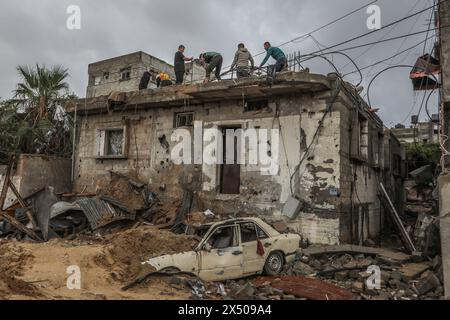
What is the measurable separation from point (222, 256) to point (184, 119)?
6452 mm

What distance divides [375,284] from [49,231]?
9.31 meters

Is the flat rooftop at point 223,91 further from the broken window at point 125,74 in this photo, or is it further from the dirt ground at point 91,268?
the broken window at point 125,74

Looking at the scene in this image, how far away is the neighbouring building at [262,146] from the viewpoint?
9.98m

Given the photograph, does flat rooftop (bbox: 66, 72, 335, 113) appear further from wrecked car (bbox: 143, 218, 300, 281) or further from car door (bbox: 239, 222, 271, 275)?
car door (bbox: 239, 222, 271, 275)

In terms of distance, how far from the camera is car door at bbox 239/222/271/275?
24.6 ft

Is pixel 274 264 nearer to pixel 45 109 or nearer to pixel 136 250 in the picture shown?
pixel 136 250

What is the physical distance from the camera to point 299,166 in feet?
33.9

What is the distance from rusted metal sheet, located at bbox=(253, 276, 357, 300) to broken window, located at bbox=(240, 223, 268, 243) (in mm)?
902

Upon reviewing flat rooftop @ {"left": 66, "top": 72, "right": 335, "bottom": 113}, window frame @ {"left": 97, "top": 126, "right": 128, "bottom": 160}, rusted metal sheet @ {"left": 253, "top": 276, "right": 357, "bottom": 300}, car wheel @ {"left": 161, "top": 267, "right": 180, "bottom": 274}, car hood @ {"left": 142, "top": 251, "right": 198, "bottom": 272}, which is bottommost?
rusted metal sheet @ {"left": 253, "top": 276, "right": 357, "bottom": 300}

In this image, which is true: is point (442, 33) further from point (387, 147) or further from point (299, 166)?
point (387, 147)

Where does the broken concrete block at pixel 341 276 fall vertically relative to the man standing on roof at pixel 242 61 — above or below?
below

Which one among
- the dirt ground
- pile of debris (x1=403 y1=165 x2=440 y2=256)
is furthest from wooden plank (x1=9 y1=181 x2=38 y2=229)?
pile of debris (x1=403 y1=165 x2=440 y2=256)

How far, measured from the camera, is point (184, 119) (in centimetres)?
1252

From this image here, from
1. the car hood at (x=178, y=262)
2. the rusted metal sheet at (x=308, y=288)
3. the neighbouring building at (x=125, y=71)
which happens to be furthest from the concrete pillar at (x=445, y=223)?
the neighbouring building at (x=125, y=71)
